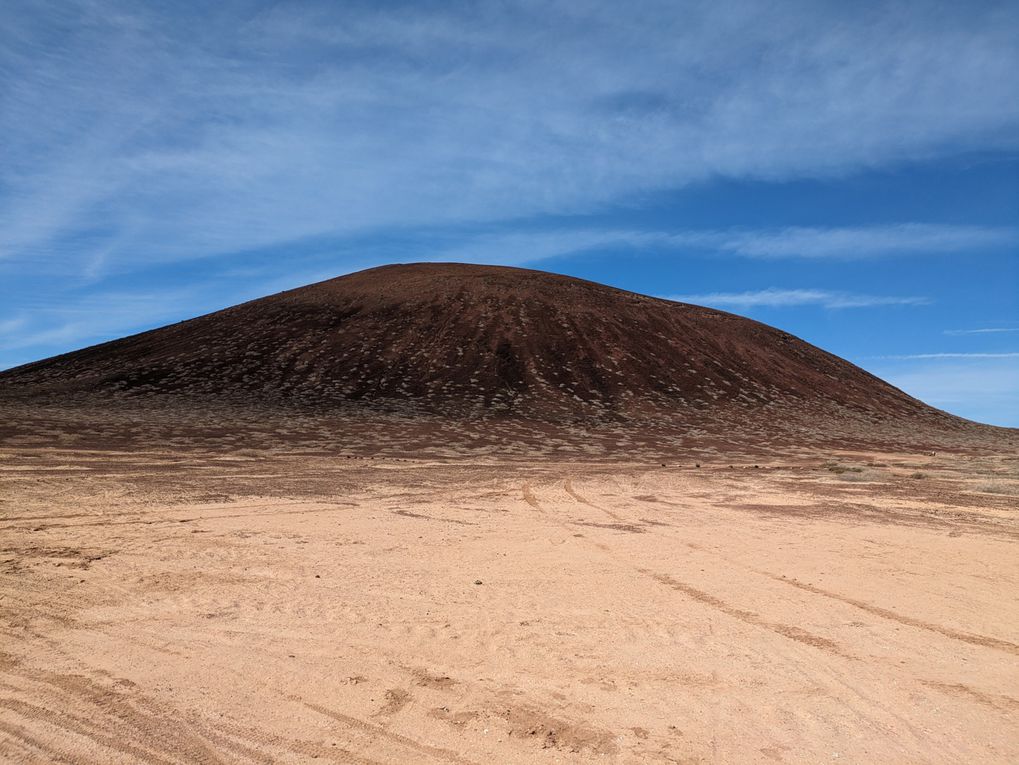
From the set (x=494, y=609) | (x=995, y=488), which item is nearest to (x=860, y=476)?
(x=995, y=488)

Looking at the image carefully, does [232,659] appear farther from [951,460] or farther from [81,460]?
[951,460]

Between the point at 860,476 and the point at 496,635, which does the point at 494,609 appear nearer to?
the point at 496,635

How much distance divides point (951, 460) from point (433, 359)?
3411 cm

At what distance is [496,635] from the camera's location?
6074 millimetres

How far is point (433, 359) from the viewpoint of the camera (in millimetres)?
52812

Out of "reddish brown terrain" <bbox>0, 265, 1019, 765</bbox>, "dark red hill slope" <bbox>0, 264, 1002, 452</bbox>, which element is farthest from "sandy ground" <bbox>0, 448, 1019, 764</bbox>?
"dark red hill slope" <bbox>0, 264, 1002, 452</bbox>

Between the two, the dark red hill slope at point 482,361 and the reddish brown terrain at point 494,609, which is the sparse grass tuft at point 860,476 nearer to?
the reddish brown terrain at point 494,609

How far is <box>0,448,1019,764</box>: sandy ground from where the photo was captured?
4258 millimetres

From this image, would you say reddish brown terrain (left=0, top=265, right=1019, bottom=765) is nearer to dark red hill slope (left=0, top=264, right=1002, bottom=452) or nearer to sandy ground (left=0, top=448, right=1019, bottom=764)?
sandy ground (left=0, top=448, right=1019, bottom=764)

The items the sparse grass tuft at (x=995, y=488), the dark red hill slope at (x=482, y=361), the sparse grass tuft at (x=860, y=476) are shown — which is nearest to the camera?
the sparse grass tuft at (x=995, y=488)

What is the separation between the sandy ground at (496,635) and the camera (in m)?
4.26

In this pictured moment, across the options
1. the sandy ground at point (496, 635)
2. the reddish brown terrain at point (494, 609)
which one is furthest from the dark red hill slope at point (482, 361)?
the sandy ground at point (496, 635)

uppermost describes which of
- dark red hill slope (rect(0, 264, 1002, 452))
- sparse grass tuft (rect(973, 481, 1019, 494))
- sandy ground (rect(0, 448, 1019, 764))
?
dark red hill slope (rect(0, 264, 1002, 452))

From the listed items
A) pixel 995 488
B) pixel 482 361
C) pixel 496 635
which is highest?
pixel 482 361
